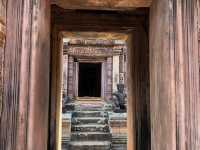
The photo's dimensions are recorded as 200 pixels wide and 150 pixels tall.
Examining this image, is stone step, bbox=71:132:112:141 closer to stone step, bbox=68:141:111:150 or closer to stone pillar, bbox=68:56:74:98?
stone step, bbox=68:141:111:150

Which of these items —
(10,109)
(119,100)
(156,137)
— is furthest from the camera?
(119,100)

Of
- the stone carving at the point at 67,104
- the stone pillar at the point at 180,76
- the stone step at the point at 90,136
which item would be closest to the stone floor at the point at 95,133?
the stone step at the point at 90,136

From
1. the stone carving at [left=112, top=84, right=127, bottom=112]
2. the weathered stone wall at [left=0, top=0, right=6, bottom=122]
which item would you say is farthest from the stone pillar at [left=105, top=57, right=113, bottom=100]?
the weathered stone wall at [left=0, top=0, right=6, bottom=122]

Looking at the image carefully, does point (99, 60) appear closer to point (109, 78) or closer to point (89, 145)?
point (109, 78)

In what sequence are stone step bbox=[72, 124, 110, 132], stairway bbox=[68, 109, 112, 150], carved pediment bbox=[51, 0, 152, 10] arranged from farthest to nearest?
stone step bbox=[72, 124, 110, 132] < stairway bbox=[68, 109, 112, 150] < carved pediment bbox=[51, 0, 152, 10]

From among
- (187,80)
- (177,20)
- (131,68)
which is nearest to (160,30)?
(177,20)

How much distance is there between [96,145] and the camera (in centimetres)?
888

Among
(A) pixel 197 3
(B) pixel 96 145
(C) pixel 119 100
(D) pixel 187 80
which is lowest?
(B) pixel 96 145

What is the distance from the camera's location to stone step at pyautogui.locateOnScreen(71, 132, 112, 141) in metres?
9.61

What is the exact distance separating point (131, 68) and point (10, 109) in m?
2.89

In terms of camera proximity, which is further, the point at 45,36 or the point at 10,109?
the point at 45,36

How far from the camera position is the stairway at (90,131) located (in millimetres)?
8898

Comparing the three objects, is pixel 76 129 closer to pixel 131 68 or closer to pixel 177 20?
pixel 131 68

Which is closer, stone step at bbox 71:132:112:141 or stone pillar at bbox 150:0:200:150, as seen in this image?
stone pillar at bbox 150:0:200:150
